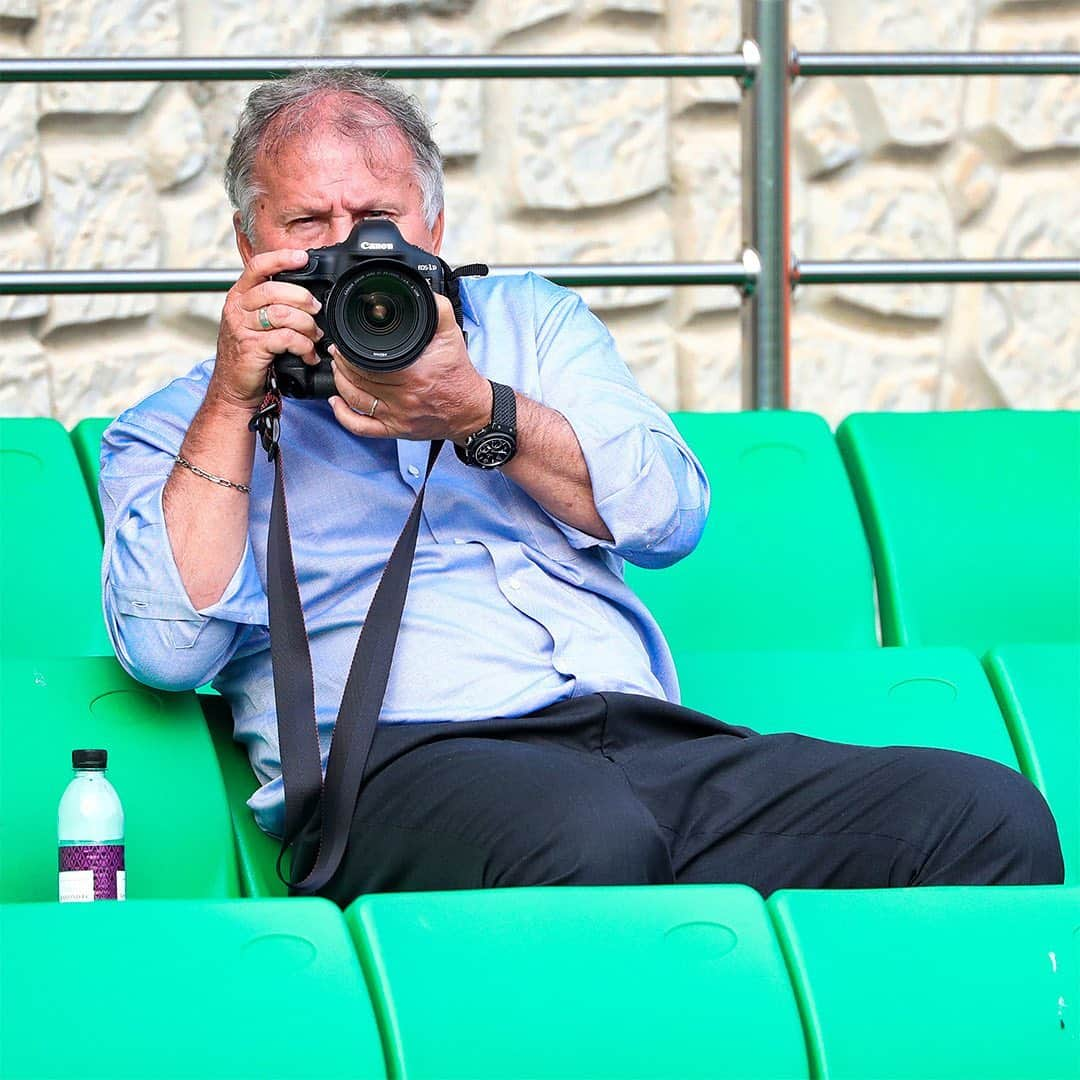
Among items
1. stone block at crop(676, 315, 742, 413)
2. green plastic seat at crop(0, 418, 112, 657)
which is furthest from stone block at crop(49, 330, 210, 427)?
green plastic seat at crop(0, 418, 112, 657)

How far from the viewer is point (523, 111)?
11.6 feet

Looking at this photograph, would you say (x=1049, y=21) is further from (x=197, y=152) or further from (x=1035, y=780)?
(x=1035, y=780)

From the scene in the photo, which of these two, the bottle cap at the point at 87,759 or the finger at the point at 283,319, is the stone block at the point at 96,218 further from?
the bottle cap at the point at 87,759

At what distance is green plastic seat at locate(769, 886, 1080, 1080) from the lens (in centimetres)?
118

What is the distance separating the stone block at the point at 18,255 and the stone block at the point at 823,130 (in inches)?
55.2

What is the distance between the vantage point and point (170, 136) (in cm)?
340

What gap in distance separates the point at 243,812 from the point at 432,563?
269 mm

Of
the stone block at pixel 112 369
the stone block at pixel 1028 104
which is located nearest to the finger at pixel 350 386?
the stone block at pixel 112 369

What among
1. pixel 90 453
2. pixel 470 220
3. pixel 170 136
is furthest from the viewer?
pixel 470 220

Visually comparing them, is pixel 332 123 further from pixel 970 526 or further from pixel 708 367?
pixel 708 367

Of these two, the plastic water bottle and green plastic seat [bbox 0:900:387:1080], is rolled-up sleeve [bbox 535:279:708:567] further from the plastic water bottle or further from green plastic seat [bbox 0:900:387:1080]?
green plastic seat [bbox 0:900:387:1080]

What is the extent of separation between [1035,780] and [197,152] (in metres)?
2.12

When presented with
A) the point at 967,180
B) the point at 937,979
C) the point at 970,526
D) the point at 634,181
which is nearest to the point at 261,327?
the point at 937,979

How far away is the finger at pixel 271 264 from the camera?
1.60m
